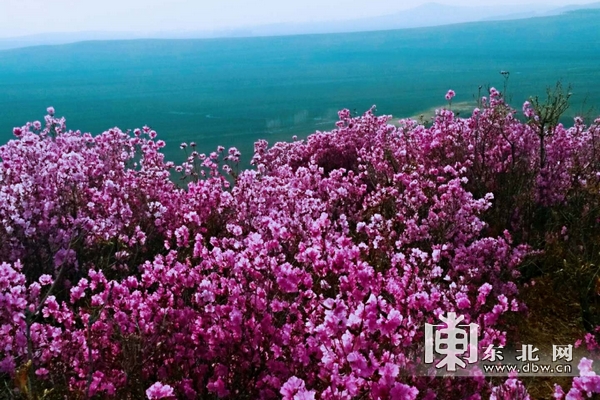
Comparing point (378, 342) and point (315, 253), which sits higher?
point (315, 253)

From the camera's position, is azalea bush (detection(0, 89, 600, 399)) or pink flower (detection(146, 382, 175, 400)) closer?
pink flower (detection(146, 382, 175, 400))

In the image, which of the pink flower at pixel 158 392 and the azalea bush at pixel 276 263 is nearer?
the pink flower at pixel 158 392

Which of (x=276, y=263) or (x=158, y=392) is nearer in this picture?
(x=158, y=392)

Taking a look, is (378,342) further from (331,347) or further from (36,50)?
(36,50)

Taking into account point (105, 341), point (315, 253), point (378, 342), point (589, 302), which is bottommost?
point (589, 302)

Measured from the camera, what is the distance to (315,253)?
12.3 feet

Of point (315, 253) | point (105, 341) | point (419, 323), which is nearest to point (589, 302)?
point (419, 323)

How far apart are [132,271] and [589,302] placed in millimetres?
4541

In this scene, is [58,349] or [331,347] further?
[58,349]

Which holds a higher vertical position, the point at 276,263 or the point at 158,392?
the point at 276,263

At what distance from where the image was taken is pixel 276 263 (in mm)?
3783

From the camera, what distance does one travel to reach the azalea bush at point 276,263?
3357 mm

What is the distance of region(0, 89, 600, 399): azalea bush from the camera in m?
3.36

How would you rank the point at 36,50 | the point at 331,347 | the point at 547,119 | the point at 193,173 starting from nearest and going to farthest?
the point at 331,347 → the point at 547,119 → the point at 193,173 → the point at 36,50
